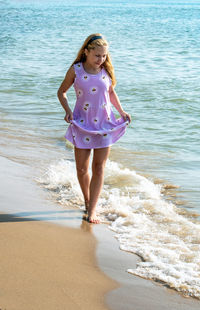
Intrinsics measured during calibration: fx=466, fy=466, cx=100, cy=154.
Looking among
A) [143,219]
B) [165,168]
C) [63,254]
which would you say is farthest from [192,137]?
[63,254]

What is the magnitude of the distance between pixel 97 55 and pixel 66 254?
1694mm

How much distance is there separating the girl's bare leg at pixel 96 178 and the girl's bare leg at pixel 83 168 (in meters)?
0.08

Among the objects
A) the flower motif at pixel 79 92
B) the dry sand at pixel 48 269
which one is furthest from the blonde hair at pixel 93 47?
the dry sand at pixel 48 269

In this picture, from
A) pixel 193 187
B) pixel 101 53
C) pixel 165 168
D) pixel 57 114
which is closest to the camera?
pixel 101 53

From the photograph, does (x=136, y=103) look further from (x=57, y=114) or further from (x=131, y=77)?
(x=131, y=77)

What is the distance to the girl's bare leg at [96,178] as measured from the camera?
4203 mm

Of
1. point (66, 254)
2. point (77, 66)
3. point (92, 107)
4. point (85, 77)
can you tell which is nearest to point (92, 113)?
point (92, 107)

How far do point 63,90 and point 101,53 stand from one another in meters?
0.51

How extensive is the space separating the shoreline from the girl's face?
54.9 inches

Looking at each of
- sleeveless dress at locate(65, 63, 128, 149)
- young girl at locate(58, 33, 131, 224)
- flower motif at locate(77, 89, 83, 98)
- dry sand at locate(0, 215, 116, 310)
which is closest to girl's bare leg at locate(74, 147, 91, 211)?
young girl at locate(58, 33, 131, 224)

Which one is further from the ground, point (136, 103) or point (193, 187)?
point (193, 187)

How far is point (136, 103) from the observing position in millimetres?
9984

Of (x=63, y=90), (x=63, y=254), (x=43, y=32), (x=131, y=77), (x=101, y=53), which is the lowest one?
(x=43, y=32)

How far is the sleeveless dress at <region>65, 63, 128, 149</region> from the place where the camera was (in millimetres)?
4074
